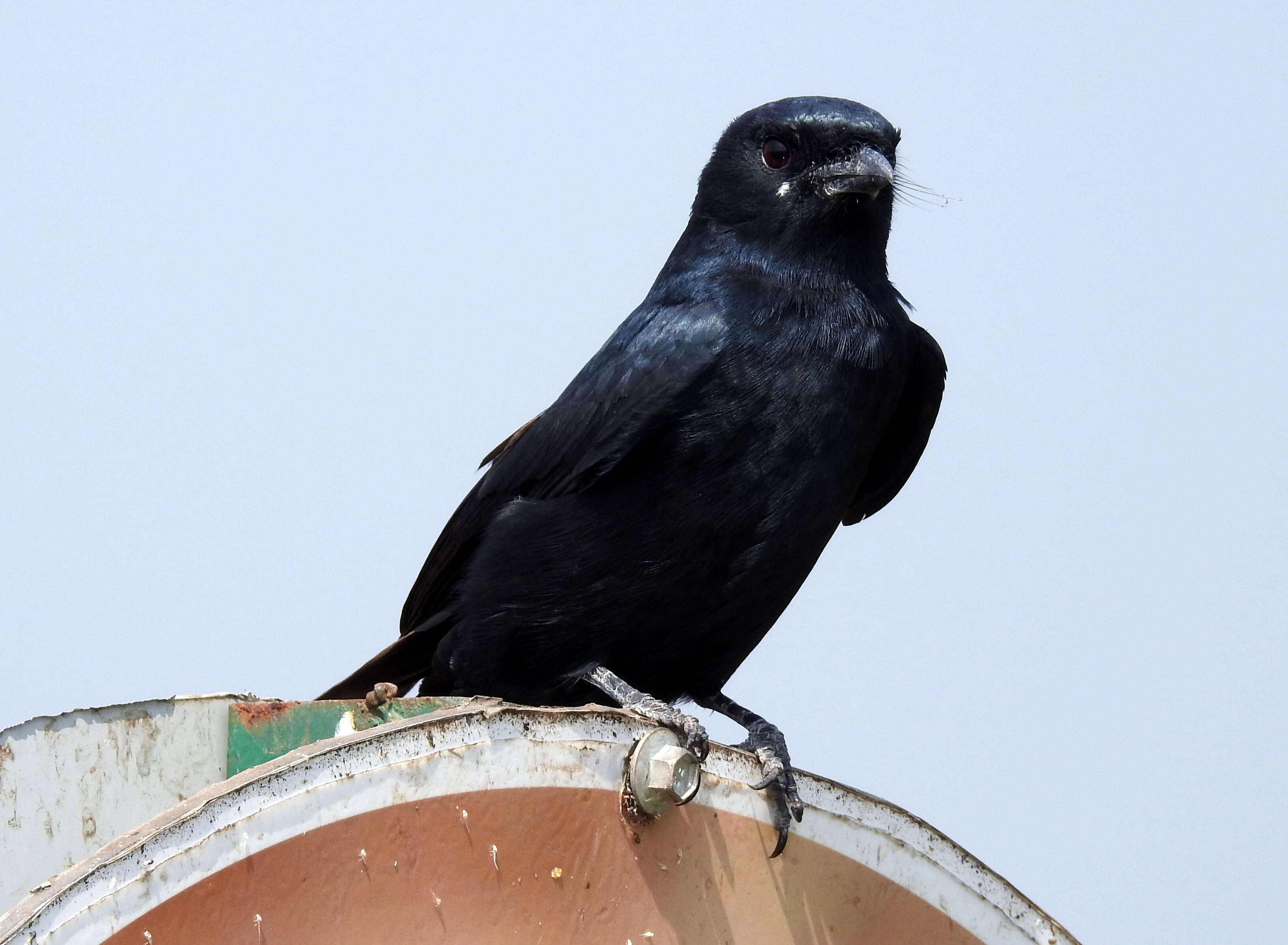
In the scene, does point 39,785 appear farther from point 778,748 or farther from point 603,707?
point 778,748

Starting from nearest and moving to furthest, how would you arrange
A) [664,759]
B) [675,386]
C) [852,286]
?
1. [664,759]
2. [675,386]
3. [852,286]

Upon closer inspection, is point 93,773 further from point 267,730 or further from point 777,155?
point 777,155

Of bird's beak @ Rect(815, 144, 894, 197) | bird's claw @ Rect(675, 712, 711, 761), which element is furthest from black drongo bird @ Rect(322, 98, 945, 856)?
bird's claw @ Rect(675, 712, 711, 761)

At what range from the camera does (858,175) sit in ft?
15.9

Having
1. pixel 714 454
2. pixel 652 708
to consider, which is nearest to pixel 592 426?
pixel 714 454

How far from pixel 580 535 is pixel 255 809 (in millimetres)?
2197

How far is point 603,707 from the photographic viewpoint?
310 cm

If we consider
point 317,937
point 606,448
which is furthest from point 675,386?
point 317,937

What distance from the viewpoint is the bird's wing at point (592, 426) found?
4551 millimetres

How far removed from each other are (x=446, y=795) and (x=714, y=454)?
1.87 meters

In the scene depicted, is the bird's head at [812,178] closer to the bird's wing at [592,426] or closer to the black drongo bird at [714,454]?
the black drongo bird at [714,454]

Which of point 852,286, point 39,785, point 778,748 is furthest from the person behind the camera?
point 852,286

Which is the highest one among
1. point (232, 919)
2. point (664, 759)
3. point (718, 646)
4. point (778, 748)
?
point (718, 646)

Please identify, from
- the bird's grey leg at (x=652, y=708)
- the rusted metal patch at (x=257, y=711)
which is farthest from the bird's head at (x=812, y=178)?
the rusted metal patch at (x=257, y=711)
